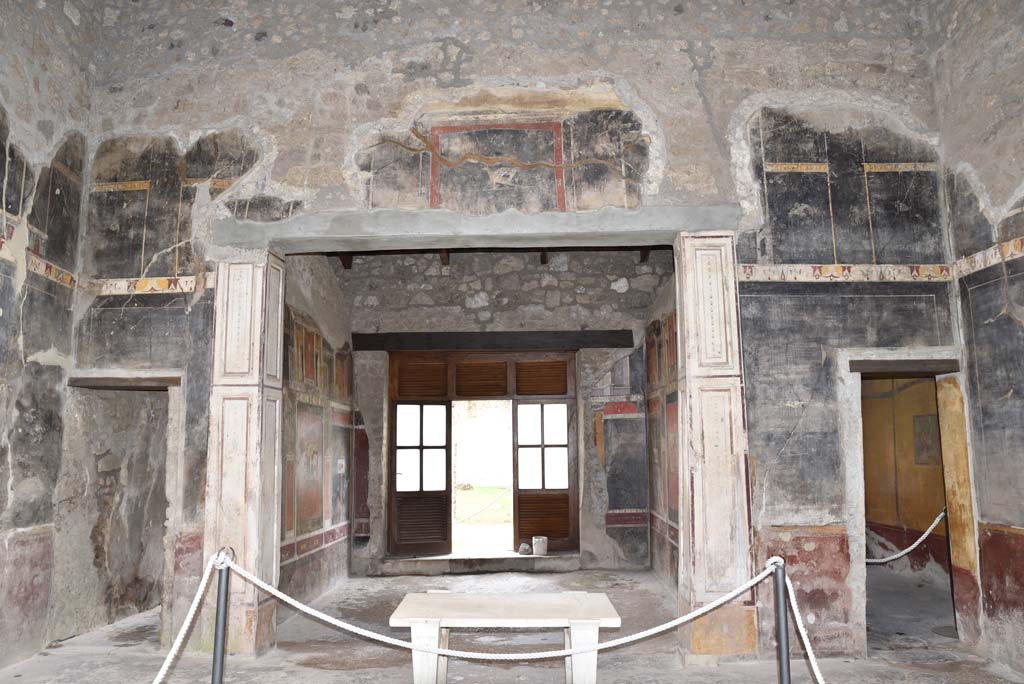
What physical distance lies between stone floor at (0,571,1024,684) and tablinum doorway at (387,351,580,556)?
2.09 meters

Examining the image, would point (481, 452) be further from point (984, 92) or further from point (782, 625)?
point (782, 625)

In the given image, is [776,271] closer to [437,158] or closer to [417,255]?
[437,158]

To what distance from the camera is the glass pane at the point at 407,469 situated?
8.03 meters

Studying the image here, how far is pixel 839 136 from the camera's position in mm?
4809

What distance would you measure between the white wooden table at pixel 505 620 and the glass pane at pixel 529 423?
12.9 feet

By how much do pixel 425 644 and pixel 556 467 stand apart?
173 inches

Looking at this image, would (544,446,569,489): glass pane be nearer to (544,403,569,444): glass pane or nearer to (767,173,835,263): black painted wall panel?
(544,403,569,444): glass pane

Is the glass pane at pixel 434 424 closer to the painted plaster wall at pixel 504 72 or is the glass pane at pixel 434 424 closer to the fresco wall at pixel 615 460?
the fresco wall at pixel 615 460

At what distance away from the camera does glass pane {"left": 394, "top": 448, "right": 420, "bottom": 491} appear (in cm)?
803

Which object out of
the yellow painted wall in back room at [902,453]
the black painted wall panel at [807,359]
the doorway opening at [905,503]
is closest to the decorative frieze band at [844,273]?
the black painted wall panel at [807,359]

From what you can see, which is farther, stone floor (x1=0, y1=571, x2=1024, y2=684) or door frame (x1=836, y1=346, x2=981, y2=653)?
door frame (x1=836, y1=346, x2=981, y2=653)

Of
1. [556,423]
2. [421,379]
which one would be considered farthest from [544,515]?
[421,379]

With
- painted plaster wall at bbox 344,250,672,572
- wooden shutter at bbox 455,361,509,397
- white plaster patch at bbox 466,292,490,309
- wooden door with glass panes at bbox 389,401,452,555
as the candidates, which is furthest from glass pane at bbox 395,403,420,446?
white plaster patch at bbox 466,292,490,309

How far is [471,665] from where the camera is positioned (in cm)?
450
